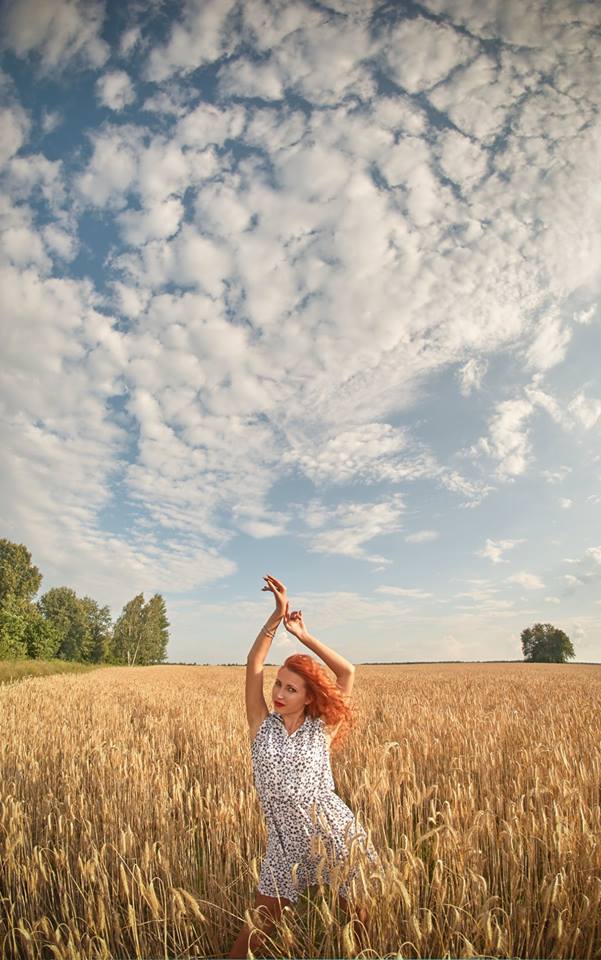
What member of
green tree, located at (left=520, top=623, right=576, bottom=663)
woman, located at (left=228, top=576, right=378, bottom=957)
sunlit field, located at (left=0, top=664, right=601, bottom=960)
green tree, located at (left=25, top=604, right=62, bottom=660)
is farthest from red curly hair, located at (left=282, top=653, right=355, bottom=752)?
green tree, located at (left=520, top=623, right=576, bottom=663)

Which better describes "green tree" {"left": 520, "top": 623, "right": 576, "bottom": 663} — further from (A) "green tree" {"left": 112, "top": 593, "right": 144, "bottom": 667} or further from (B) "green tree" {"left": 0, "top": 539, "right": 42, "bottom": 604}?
(B) "green tree" {"left": 0, "top": 539, "right": 42, "bottom": 604}

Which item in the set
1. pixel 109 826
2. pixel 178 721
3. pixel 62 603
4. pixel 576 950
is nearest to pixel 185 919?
pixel 109 826

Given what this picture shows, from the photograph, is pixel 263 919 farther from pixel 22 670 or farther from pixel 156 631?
pixel 156 631

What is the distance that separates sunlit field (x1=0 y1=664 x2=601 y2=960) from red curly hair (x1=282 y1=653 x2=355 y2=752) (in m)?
0.71

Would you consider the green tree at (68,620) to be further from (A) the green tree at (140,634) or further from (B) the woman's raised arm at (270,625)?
(B) the woman's raised arm at (270,625)

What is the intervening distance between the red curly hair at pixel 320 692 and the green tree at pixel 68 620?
79389 mm

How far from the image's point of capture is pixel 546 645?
95688 mm

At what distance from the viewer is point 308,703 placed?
3.32 meters

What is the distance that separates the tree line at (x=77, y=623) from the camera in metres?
57.3

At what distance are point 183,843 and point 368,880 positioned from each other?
2.04m

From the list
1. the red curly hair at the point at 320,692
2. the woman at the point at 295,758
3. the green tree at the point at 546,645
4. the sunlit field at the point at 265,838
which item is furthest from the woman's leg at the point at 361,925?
the green tree at the point at 546,645

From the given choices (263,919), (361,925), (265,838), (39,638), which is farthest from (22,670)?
(361,925)

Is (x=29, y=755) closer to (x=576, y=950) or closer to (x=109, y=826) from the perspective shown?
(x=109, y=826)

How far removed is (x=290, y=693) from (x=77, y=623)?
83.1m
